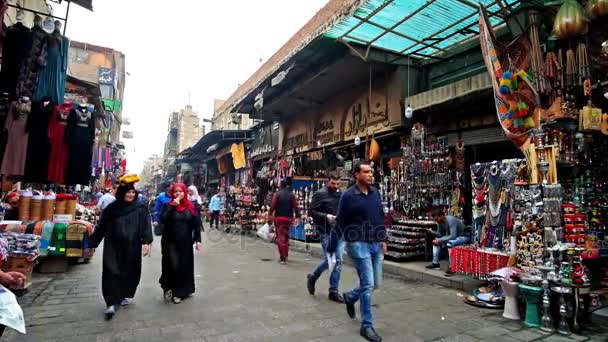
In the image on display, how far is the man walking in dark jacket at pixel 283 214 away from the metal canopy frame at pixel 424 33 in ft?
12.4

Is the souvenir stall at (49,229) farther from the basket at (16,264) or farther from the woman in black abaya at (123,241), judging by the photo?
the woman in black abaya at (123,241)

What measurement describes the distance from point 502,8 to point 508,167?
277cm

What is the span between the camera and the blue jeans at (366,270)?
3.77 metres

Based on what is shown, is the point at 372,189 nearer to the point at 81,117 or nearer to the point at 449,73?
the point at 81,117

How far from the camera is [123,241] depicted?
4.64 meters

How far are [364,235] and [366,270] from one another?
36 cm

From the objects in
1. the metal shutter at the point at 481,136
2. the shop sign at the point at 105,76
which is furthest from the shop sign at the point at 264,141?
the shop sign at the point at 105,76

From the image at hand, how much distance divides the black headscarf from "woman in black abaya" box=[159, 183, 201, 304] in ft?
1.90

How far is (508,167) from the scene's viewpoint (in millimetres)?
5957

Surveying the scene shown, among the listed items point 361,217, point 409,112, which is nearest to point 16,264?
point 361,217

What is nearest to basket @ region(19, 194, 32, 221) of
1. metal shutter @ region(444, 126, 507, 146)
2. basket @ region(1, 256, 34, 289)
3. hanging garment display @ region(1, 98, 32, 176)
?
hanging garment display @ region(1, 98, 32, 176)

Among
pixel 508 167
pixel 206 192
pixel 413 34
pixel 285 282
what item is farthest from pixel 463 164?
pixel 206 192

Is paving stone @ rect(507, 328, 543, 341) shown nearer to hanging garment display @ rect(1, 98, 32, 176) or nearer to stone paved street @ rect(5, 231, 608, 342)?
stone paved street @ rect(5, 231, 608, 342)

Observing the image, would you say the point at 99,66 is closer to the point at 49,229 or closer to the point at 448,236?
the point at 49,229
